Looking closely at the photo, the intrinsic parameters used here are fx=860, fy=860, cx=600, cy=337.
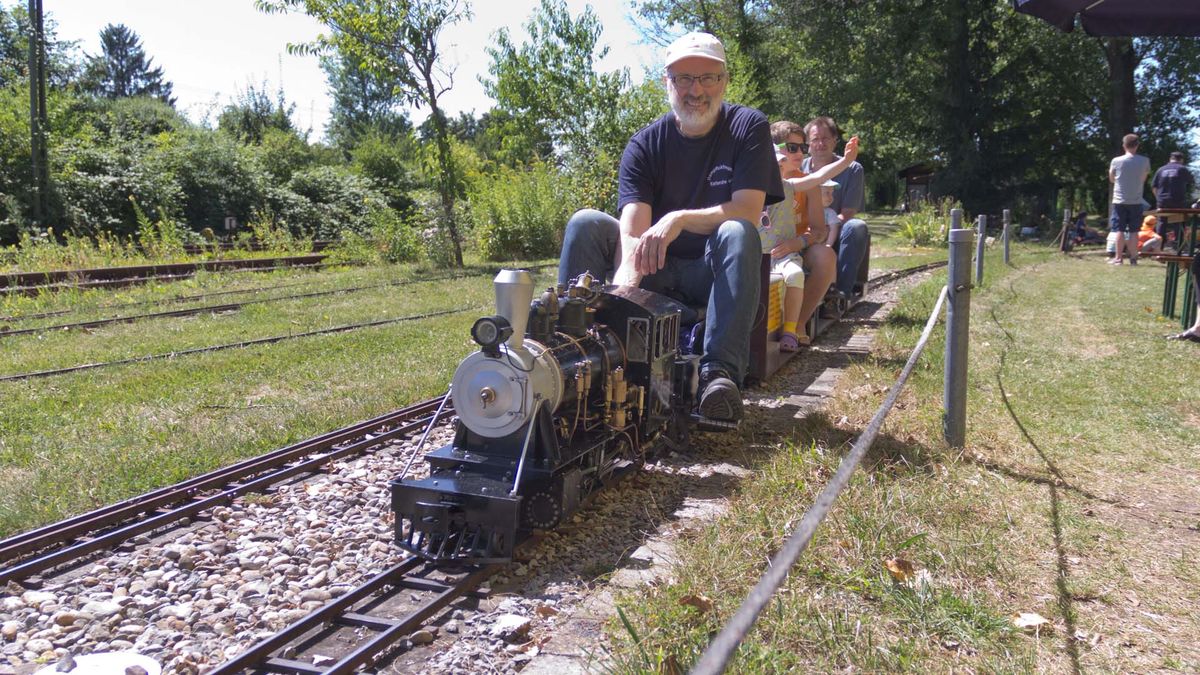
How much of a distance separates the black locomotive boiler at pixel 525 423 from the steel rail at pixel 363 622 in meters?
0.09

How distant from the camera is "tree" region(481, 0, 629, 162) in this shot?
22.8m

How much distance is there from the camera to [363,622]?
8.73 feet

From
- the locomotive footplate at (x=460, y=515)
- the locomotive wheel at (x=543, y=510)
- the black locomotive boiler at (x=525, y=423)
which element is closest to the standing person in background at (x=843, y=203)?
the black locomotive boiler at (x=525, y=423)

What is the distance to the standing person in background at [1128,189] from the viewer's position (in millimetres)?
12258

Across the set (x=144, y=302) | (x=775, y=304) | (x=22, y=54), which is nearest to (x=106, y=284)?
(x=144, y=302)

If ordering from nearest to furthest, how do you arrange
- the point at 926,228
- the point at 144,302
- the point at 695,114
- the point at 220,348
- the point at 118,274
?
the point at 695,114, the point at 220,348, the point at 144,302, the point at 118,274, the point at 926,228

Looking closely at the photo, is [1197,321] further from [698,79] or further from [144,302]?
[144,302]

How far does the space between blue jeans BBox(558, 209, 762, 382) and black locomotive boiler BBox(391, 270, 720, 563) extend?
0.60 metres

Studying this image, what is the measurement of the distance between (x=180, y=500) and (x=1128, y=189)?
42.6 ft

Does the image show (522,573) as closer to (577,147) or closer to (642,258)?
(642,258)

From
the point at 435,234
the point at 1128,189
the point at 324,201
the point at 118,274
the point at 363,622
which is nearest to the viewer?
the point at 363,622

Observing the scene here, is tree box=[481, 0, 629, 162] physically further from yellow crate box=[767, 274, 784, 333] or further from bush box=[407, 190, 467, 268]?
yellow crate box=[767, 274, 784, 333]

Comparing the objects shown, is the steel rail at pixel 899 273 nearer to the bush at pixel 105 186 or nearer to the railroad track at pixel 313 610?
the railroad track at pixel 313 610

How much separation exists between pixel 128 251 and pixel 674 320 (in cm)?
1641
